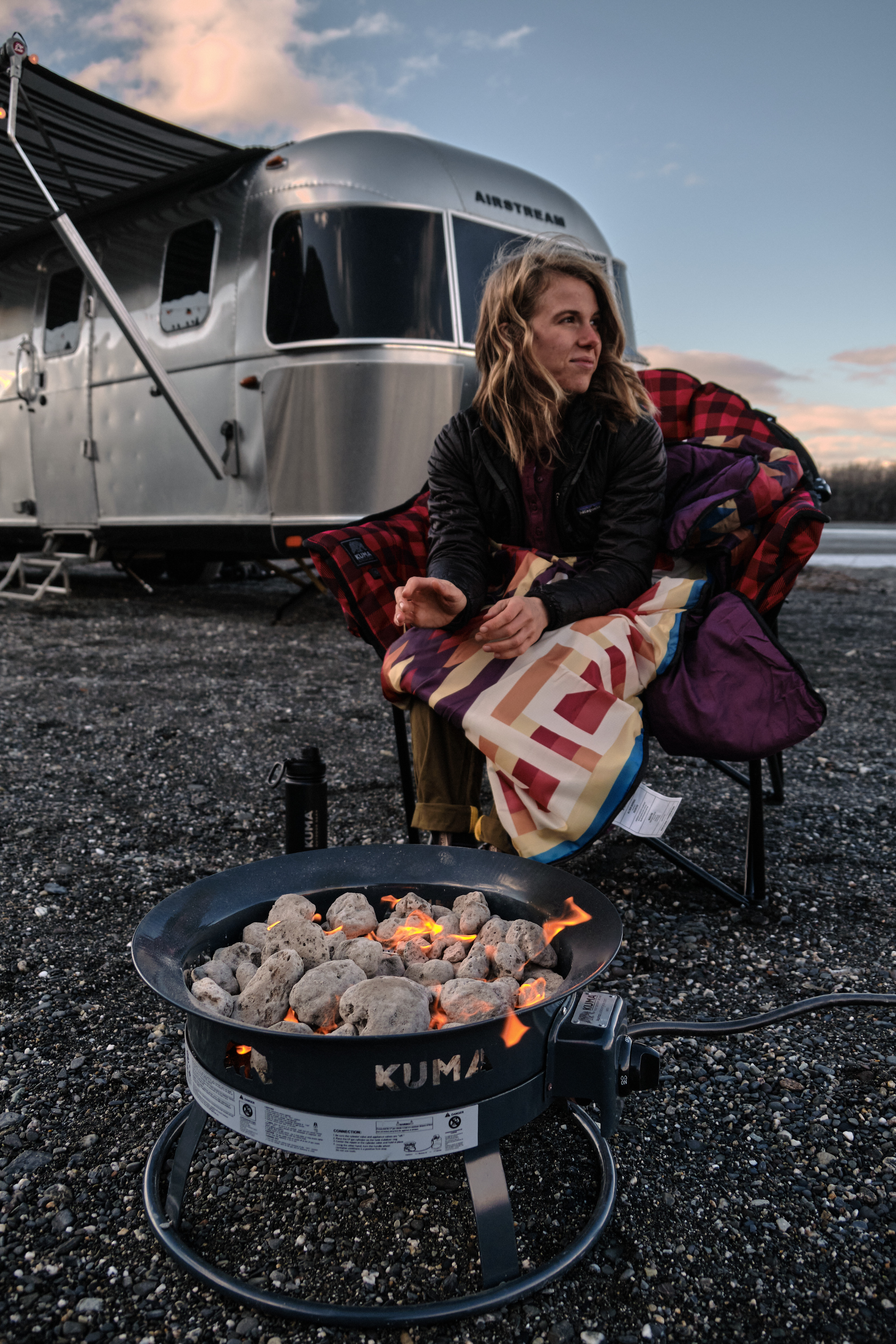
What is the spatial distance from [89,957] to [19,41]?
4615 millimetres

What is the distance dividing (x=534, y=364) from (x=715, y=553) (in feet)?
1.99

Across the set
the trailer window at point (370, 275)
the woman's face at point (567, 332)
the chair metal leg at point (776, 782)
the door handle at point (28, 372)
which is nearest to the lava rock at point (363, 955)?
the woman's face at point (567, 332)

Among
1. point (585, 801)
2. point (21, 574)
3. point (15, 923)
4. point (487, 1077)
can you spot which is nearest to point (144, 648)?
point (21, 574)

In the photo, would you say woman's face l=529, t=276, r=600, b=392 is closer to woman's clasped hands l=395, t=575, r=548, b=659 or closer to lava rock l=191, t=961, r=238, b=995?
woman's clasped hands l=395, t=575, r=548, b=659

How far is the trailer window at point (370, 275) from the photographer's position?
5.26 metres

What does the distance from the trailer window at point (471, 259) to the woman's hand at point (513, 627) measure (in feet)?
13.2

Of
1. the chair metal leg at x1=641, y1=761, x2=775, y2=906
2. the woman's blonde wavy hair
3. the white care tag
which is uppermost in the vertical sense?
the woman's blonde wavy hair

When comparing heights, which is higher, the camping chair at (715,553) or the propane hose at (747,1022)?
the camping chair at (715,553)

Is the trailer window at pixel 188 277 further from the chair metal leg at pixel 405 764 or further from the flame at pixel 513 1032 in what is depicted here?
the flame at pixel 513 1032

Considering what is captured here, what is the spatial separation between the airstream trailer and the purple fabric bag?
12.2ft

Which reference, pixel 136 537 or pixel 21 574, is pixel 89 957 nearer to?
pixel 136 537

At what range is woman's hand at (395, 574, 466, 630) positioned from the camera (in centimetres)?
172

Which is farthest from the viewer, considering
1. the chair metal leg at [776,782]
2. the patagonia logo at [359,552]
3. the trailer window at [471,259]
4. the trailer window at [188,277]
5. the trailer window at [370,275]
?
the trailer window at [188,277]

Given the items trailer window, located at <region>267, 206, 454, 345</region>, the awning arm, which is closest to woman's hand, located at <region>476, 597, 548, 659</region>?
trailer window, located at <region>267, 206, 454, 345</region>
